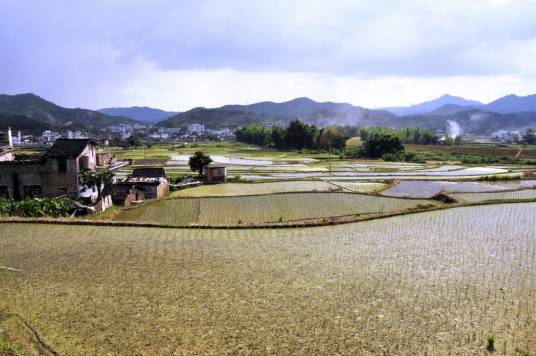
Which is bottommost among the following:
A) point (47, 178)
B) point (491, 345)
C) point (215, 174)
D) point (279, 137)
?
point (491, 345)

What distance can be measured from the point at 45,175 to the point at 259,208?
42.4 ft

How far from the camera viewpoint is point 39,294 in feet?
30.1

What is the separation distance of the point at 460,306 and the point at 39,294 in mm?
8768

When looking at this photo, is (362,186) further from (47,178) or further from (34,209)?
(34,209)

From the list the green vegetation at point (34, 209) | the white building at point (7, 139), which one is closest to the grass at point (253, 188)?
the green vegetation at point (34, 209)

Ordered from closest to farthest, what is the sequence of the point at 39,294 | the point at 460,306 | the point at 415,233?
the point at 460,306 < the point at 39,294 < the point at 415,233

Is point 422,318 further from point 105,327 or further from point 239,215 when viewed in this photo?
point 239,215

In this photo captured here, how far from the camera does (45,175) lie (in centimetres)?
2469

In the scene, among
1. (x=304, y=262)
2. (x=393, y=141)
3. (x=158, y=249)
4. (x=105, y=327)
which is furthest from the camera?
(x=393, y=141)

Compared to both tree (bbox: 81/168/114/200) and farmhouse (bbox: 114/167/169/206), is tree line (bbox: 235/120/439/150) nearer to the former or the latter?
farmhouse (bbox: 114/167/169/206)

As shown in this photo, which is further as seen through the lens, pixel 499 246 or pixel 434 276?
pixel 499 246

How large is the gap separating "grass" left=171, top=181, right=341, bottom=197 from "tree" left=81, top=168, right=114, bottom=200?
12.9 ft

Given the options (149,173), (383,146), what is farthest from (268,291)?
(383,146)

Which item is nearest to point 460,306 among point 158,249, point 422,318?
point 422,318
